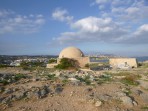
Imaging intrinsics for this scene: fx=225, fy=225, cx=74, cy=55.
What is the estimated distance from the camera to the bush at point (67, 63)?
32031mm

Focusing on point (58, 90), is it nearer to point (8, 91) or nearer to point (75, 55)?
point (8, 91)

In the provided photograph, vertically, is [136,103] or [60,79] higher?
[60,79]

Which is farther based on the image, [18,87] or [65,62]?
[65,62]

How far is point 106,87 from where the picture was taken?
1473 centimetres

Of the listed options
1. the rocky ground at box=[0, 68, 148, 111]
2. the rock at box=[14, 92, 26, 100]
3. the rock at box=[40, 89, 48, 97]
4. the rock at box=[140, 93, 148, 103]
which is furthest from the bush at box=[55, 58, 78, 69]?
the rock at box=[14, 92, 26, 100]

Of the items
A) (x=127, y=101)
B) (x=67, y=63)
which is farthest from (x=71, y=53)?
(x=127, y=101)

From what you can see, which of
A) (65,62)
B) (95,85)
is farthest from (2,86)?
(65,62)

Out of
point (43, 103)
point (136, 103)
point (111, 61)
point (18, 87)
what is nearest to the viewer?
point (43, 103)

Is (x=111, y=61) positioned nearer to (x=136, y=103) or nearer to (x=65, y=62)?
(x=65, y=62)

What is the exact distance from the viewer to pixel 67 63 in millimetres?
32750

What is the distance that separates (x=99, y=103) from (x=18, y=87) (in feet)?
16.4

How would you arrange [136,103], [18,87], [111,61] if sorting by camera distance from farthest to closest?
[111,61]
[18,87]
[136,103]

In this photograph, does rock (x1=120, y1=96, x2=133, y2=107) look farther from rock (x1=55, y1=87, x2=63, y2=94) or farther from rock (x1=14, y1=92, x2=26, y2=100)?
rock (x1=14, y1=92, x2=26, y2=100)

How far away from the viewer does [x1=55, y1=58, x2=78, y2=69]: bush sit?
105 feet
